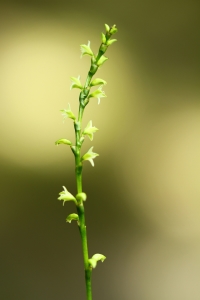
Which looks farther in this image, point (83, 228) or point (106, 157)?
point (106, 157)

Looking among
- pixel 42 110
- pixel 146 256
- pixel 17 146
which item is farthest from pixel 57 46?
pixel 146 256

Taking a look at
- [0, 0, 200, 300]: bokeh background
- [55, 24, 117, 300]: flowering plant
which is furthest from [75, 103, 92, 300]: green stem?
[0, 0, 200, 300]: bokeh background

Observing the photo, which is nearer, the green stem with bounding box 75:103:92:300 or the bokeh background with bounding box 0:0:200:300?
the green stem with bounding box 75:103:92:300

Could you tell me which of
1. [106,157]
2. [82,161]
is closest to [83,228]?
[82,161]

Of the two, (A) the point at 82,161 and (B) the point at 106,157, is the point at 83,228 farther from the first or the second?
(B) the point at 106,157

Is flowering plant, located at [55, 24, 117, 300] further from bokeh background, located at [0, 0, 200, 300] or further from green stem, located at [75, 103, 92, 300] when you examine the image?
bokeh background, located at [0, 0, 200, 300]

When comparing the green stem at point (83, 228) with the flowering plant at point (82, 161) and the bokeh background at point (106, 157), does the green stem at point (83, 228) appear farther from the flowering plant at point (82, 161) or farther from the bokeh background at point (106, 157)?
the bokeh background at point (106, 157)

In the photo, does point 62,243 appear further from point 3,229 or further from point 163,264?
point 163,264

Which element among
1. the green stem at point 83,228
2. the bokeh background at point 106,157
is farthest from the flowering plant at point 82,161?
the bokeh background at point 106,157
